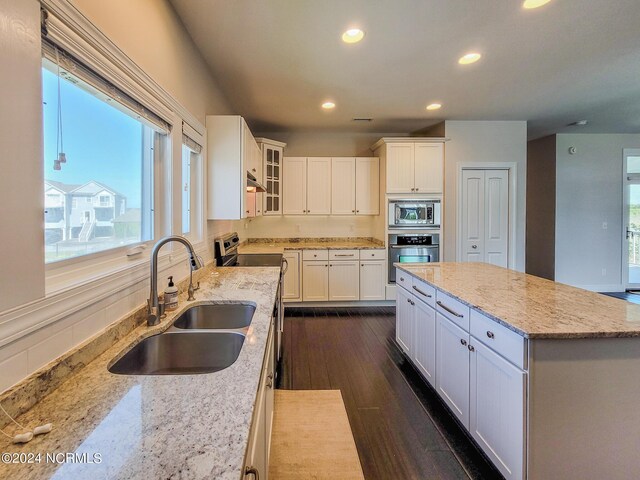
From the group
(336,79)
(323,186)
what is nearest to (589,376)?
(336,79)

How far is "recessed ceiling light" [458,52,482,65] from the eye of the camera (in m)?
2.69

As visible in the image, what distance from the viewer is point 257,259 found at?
11.6ft

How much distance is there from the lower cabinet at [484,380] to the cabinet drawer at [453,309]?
0.03m

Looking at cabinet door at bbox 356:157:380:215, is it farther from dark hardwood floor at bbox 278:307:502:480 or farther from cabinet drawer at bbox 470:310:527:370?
cabinet drawer at bbox 470:310:527:370

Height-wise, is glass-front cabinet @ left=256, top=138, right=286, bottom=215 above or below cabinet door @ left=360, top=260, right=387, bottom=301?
above

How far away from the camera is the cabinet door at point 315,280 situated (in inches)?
179

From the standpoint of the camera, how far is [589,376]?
1.40m

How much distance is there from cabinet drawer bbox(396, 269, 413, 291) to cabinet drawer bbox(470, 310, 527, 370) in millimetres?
976

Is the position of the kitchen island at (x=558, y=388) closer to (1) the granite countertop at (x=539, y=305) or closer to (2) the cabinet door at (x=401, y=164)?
(1) the granite countertop at (x=539, y=305)

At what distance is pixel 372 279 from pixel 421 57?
2847 mm

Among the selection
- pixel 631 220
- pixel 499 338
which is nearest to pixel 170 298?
pixel 499 338

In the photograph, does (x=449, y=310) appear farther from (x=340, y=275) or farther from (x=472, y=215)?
(x=472, y=215)

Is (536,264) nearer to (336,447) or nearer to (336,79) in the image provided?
(336,79)

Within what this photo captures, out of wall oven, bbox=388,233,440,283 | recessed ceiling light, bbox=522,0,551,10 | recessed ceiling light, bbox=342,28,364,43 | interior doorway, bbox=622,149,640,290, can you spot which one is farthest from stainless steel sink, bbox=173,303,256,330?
interior doorway, bbox=622,149,640,290
